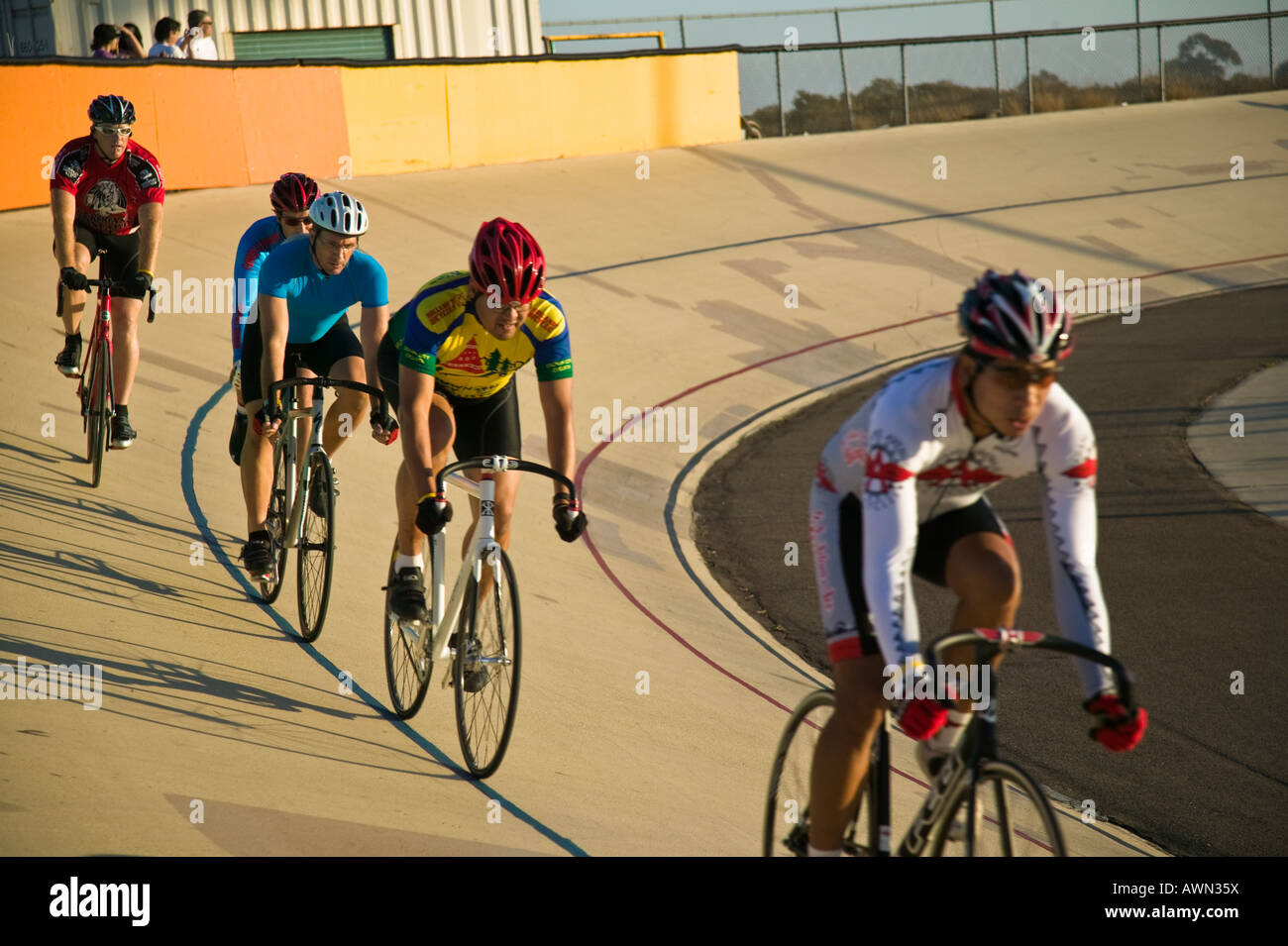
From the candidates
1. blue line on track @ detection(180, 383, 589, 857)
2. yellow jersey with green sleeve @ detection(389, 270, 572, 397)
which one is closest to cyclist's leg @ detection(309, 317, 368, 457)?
blue line on track @ detection(180, 383, 589, 857)

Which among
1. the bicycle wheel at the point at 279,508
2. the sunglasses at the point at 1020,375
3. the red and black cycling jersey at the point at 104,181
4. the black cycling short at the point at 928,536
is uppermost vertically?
the red and black cycling jersey at the point at 104,181

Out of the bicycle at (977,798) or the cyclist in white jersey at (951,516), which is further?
the cyclist in white jersey at (951,516)

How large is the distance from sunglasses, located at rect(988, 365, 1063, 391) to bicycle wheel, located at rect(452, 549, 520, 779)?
1.83 metres

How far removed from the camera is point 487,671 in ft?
13.4

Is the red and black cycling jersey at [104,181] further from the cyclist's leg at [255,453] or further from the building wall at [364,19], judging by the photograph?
the building wall at [364,19]

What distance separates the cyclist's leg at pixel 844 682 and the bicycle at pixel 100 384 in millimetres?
4676

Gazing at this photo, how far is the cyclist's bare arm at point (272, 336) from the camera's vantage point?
4969 millimetres

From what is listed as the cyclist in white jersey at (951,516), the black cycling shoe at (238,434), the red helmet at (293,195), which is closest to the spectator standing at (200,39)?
the red helmet at (293,195)

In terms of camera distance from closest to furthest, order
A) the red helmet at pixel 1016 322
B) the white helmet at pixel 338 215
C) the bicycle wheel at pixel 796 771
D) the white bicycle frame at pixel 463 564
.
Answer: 1. the red helmet at pixel 1016 322
2. the bicycle wheel at pixel 796 771
3. the white bicycle frame at pixel 463 564
4. the white helmet at pixel 338 215

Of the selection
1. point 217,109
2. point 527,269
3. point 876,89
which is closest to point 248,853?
point 527,269

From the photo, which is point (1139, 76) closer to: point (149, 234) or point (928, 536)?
point (149, 234)

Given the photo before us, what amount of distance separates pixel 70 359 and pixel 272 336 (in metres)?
2.76

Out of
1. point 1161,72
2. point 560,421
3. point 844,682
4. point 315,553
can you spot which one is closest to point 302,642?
point 315,553
